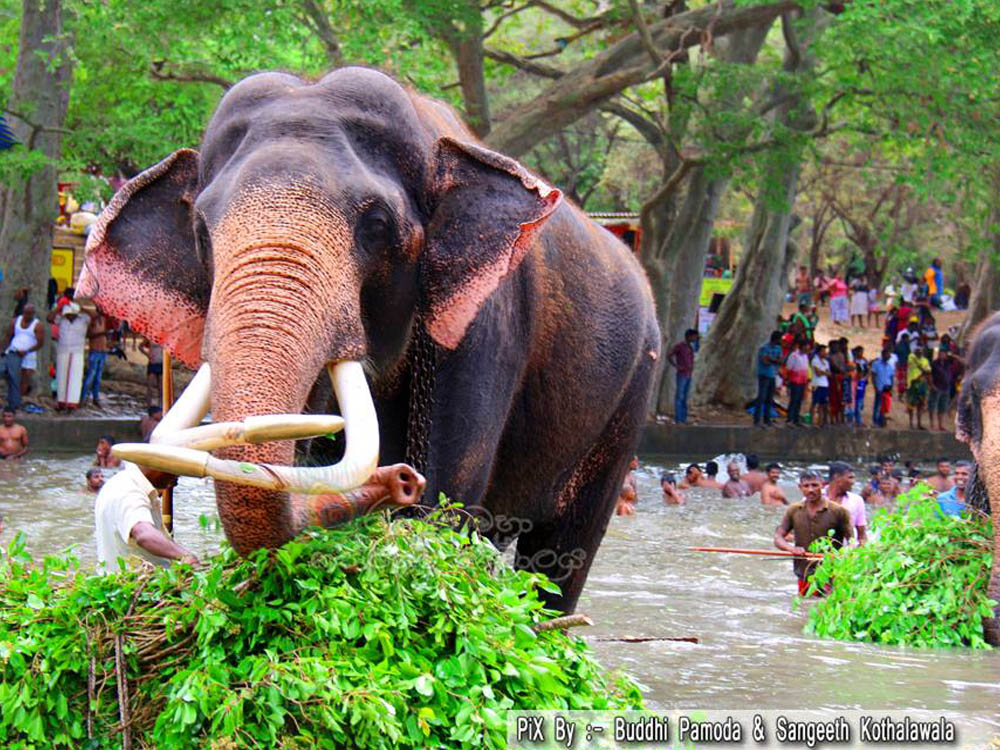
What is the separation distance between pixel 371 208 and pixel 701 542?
35.6 feet

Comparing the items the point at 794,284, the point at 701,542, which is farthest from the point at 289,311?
the point at 794,284

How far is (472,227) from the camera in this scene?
17.2 feet

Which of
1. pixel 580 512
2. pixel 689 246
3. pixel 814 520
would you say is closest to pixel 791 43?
pixel 689 246

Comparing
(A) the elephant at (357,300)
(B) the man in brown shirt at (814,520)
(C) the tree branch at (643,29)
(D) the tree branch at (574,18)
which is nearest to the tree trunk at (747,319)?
(D) the tree branch at (574,18)

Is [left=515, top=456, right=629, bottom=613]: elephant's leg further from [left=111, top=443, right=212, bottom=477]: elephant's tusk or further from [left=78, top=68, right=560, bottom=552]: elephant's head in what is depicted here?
[left=111, top=443, right=212, bottom=477]: elephant's tusk

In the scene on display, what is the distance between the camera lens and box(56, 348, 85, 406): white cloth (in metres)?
20.2

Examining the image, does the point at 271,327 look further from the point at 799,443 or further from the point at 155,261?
the point at 799,443

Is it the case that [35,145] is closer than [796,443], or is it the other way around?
[35,145]

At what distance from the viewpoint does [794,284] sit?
45.2 metres

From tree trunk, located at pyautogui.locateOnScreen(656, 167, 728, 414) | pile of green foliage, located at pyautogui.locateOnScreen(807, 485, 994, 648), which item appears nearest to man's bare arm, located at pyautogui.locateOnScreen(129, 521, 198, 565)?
pile of green foliage, located at pyautogui.locateOnScreen(807, 485, 994, 648)

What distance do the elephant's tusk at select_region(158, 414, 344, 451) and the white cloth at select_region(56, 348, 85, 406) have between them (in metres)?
16.8

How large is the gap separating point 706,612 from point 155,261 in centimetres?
605

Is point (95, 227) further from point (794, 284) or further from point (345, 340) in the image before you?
point (794, 284)

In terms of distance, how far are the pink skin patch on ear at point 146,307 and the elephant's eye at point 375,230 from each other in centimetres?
71
